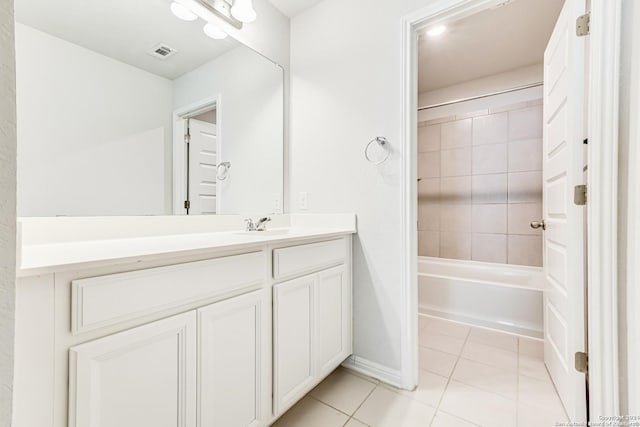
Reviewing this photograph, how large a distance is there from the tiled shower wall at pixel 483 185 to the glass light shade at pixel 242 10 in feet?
7.80

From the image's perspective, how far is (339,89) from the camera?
1.75 metres

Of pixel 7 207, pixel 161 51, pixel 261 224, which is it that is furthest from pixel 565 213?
pixel 161 51

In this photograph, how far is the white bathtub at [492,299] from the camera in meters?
2.07

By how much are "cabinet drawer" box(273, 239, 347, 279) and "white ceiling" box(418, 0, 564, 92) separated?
1.75 metres

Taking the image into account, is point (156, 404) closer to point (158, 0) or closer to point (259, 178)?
point (259, 178)

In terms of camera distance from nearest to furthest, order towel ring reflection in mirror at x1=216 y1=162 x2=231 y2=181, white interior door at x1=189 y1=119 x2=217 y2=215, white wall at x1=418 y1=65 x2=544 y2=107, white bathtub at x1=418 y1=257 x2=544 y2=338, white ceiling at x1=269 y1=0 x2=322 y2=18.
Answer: white interior door at x1=189 y1=119 x2=217 y2=215
towel ring reflection in mirror at x1=216 y1=162 x2=231 y2=181
white ceiling at x1=269 y1=0 x2=322 y2=18
white bathtub at x1=418 y1=257 x2=544 y2=338
white wall at x1=418 y1=65 x2=544 y2=107

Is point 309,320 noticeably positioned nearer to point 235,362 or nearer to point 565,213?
point 235,362

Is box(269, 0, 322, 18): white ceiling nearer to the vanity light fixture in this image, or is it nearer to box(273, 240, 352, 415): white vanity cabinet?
the vanity light fixture

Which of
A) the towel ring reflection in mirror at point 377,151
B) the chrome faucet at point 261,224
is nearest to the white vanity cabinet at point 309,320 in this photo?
the chrome faucet at point 261,224

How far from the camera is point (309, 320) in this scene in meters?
1.32

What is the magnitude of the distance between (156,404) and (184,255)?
41 cm

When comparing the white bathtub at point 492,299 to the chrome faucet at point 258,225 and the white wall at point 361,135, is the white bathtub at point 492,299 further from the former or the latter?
the chrome faucet at point 258,225

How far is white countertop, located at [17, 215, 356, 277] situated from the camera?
2.09 ft

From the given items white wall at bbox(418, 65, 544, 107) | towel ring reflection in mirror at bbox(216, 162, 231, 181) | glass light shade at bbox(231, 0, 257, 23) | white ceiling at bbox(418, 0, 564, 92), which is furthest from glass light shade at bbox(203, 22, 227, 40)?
white wall at bbox(418, 65, 544, 107)
